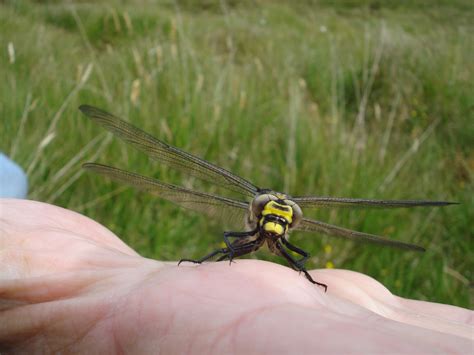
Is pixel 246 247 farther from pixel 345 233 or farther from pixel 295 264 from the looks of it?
pixel 345 233

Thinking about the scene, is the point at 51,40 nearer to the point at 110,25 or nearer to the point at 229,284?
the point at 110,25

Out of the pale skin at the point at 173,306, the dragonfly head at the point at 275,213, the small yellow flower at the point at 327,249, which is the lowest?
the small yellow flower at the point at 327,249

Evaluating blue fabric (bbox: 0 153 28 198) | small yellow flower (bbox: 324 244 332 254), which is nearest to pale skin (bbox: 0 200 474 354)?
blue fabric (bbox: 0 153 28 198)

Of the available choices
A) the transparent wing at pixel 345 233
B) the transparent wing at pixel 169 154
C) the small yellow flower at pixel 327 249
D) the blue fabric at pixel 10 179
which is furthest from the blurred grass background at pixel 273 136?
the transparent wing at pixel 345 233

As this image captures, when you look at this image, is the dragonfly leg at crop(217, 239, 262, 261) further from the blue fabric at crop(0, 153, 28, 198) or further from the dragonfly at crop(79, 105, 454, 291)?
the blue fabric at crop(0, 153, 28, 198)

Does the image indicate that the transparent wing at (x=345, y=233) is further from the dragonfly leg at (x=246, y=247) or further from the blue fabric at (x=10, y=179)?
the blue fabric at (x=10, y=179)

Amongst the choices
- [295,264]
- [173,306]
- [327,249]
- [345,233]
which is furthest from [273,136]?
[173,306]
